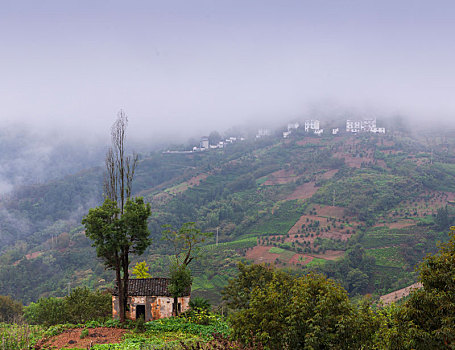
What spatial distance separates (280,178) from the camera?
476 feet

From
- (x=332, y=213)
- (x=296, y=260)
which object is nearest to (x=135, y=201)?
(x=296, y=260)

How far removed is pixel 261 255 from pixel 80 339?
220ft

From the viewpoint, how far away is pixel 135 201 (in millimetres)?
17344

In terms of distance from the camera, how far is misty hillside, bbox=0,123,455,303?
73.8 metres

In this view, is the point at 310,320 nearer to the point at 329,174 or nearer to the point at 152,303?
the point at 152,303

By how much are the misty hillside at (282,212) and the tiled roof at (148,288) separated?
4129 centimetres

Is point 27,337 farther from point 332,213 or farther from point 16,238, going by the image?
point 16,238

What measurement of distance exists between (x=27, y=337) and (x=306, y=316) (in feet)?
37.9

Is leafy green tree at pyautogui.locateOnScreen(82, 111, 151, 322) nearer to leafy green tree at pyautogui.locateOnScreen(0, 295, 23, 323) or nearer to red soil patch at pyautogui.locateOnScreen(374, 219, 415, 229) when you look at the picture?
leafy green tree at pyautogui.locateOnScreen(0, 295, 23, 323)

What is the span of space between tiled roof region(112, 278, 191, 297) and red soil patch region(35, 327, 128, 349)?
20.3 feet

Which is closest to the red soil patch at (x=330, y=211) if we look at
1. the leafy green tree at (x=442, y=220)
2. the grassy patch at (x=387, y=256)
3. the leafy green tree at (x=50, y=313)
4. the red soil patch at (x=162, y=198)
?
the grassy patch at (x=387, y=256)

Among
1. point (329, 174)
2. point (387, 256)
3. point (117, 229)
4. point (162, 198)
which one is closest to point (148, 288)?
point (117, 229)

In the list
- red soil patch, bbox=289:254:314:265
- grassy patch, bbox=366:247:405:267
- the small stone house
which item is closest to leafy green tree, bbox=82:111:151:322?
the small stone house

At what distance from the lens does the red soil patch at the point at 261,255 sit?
7506 centimetres
